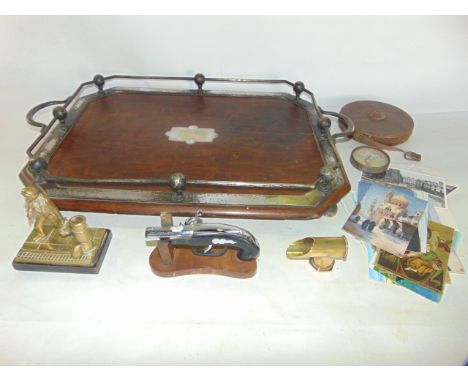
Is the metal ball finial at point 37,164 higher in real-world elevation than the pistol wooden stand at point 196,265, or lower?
higher

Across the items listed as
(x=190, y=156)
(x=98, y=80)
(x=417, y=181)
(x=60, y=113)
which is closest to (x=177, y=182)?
(x=190, y=156)

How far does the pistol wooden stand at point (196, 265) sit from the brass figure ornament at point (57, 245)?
0.48ft

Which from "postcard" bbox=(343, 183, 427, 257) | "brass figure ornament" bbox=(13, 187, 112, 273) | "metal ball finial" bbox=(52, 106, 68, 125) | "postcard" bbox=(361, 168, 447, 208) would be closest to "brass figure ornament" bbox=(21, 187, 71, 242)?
"brass figure ornament" bbox=(13, 187, 112, 273)

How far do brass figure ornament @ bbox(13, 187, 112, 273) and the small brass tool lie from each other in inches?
18.9

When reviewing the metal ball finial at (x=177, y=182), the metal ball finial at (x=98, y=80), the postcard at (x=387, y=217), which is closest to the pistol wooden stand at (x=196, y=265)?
the metal ball finial at (x=177, y=182)

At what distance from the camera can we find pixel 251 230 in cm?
98

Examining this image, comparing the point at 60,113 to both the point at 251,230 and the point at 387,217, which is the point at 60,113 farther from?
the point at 387,217

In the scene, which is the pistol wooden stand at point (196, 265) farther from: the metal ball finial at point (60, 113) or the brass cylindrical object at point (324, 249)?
the metal ball finial at point (60, 113)

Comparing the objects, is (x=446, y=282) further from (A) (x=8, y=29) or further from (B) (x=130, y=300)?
(A) (x=8, y=29)

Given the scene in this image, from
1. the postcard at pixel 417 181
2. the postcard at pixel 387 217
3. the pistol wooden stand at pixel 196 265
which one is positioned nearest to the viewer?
the pistol wooden stand at pixel 196 265

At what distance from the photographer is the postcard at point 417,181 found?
1.10 meters

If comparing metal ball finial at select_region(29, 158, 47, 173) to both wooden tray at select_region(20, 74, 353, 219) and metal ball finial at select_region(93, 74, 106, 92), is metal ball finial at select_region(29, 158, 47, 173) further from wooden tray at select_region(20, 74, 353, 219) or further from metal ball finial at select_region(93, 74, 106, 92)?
metal ball finial at select_region(93, 74, 106, 92)

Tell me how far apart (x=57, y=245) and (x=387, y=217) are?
2.90ft

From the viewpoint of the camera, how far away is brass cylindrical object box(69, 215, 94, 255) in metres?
0.80
